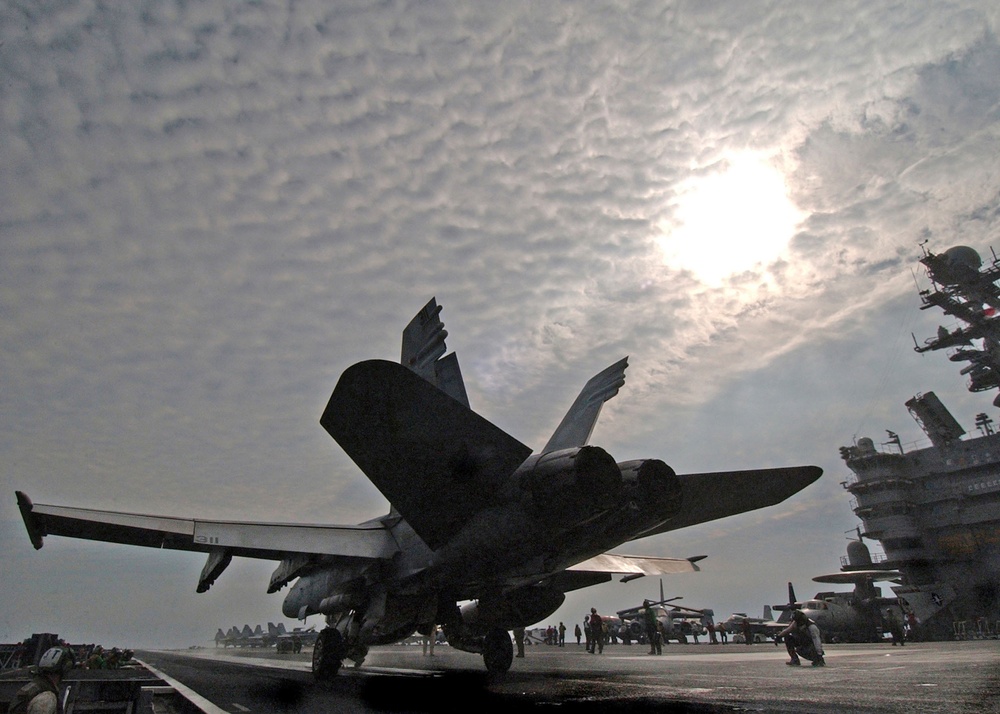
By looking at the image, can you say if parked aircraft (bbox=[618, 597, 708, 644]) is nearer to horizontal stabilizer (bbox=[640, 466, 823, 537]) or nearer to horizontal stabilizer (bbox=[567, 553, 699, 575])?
horizontal stabilizer (bbox=[567, 553, 699, 575])

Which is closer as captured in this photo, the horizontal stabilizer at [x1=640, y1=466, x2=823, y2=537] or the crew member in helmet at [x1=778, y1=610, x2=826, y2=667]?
the horizontal stabilizer at [x1=640, y1=466, x2=823, y2=537]

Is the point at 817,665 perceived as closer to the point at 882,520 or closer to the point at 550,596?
the point at 550,596

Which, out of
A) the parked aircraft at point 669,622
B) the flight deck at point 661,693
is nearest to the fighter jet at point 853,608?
the parked aircraft at point 669,622

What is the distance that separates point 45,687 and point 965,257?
6081 cm

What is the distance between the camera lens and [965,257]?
4712cm

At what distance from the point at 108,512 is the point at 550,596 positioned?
327 inches

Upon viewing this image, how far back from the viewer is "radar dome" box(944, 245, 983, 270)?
155ft

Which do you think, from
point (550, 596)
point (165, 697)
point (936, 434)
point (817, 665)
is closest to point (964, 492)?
point (936, 434)

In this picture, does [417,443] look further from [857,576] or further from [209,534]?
[857,576]

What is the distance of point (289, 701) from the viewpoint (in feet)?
28.8

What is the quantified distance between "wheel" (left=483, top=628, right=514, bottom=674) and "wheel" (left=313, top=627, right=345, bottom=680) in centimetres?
307

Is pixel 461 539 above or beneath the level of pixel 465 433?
beneath

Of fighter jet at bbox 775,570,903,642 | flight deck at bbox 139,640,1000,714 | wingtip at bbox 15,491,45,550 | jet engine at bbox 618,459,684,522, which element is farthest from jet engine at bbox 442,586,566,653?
fighter jet at bbox 775,570,903,642

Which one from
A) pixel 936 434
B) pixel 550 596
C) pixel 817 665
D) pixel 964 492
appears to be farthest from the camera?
pixel 936 434
